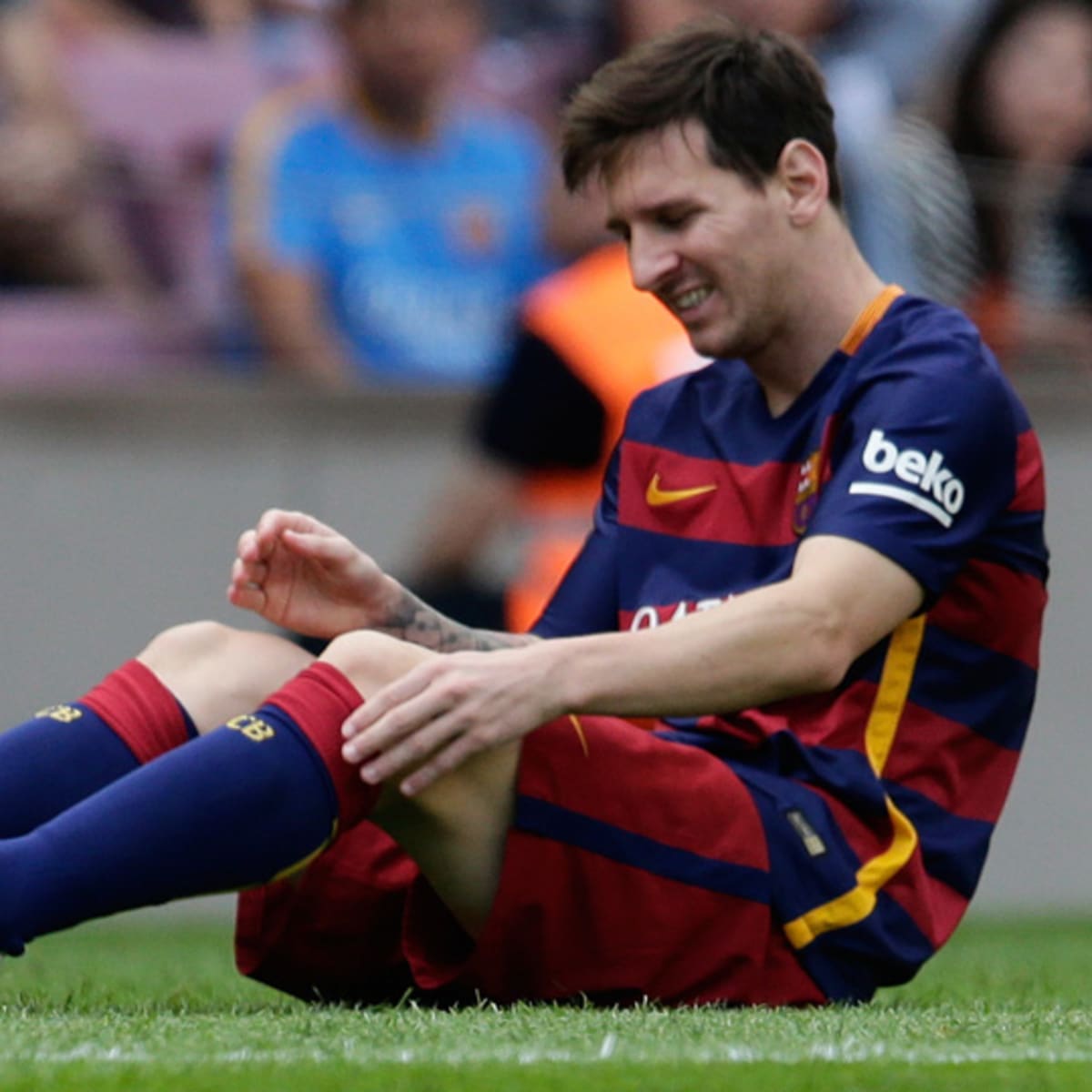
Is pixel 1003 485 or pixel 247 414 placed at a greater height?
pixel 1003 485

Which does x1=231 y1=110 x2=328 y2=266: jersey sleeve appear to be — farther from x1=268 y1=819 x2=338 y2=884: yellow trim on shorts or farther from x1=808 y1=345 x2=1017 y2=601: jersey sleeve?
x1=268 y1=819 x2=338 y2=884: yellow trim on shorts

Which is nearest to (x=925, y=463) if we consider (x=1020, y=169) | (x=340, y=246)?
(x=340, y=246)

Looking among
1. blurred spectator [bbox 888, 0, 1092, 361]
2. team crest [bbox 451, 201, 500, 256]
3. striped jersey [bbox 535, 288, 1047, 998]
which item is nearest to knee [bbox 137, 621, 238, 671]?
striped jersey [bbox 535, 288, 1047, 998]

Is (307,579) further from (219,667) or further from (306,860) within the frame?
(306,860)

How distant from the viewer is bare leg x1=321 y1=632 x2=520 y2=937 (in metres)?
2.69

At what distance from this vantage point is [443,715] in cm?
257

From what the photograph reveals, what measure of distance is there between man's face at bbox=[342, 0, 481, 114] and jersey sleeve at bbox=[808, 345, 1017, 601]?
4736mm

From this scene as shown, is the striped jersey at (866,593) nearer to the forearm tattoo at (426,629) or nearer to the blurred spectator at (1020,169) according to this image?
the forearm tattoo at (426,629)

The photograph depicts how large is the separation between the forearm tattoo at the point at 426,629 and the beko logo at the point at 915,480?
522mm

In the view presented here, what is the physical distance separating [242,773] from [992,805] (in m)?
0.94

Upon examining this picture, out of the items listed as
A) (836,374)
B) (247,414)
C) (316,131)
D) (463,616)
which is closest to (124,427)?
(247,414)

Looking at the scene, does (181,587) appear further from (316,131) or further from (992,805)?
(992,805)

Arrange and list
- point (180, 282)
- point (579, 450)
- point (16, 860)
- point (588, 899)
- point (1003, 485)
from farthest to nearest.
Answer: point (180, 282) → point (579, 450) → point (1003, 485) → point (588, 899) → point (16, 860)

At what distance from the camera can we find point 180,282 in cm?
736
